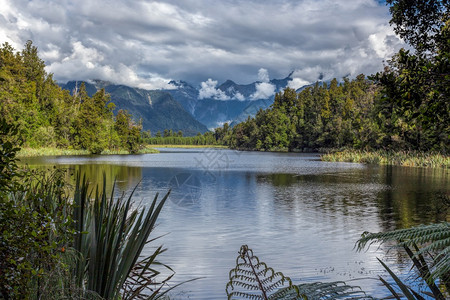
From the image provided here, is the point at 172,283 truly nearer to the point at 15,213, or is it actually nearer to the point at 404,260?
the point at 404,260

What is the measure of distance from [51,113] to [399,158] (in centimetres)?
5175

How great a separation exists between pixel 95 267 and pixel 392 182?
23.3 meters

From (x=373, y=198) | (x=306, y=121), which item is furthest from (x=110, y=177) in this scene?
(x=306, y=121)

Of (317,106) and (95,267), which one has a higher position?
(317,106)

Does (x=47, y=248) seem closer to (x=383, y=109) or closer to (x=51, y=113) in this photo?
(x=383, y=109)

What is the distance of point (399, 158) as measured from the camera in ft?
131

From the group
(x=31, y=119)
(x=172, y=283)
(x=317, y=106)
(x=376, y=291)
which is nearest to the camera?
(x=376, y=291)

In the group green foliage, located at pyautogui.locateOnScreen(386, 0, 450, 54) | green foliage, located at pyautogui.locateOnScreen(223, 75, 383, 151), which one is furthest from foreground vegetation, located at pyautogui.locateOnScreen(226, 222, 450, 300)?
green foliage, located at pyautogui.locateOnScreen(223, 75, 383, 151)

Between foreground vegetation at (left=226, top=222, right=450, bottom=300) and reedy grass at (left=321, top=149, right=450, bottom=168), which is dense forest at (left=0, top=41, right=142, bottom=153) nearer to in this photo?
reedy grass at (left=321, top=149, right=450, bottom=168)

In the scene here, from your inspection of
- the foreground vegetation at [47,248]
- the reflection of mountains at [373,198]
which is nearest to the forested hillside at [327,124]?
the reflection of mountains at [373,198]

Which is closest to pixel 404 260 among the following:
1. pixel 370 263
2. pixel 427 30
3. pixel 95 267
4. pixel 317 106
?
pixel 370 263

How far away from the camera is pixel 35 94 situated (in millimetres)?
64375

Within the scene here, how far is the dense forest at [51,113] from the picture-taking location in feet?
172

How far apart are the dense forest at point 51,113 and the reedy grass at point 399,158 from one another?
38407mm
